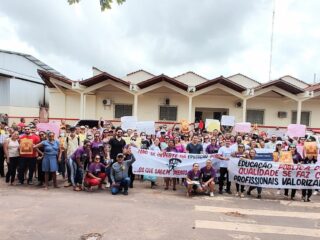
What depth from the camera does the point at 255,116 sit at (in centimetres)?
2416

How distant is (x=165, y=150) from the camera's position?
11.3 meters

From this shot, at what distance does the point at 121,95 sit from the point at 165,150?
42.2ft

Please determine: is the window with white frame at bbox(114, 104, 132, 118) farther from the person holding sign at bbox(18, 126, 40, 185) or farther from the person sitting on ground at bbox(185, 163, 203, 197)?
the person sitting on ground at bbox(185, 163, 203, 197)

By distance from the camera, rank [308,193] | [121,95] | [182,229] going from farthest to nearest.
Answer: [121,95] → [308,193] → [182,229]

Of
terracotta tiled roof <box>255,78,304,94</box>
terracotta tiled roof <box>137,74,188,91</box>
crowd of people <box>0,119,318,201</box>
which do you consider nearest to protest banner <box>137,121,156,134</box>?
crowd of people <box>0,119,318,201</box>

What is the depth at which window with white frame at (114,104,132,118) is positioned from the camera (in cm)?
2378

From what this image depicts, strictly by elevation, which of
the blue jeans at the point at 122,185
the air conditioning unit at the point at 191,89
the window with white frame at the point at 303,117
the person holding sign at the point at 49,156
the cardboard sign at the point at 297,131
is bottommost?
the blue jeans at the point at 122,185

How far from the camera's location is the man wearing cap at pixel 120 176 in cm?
975

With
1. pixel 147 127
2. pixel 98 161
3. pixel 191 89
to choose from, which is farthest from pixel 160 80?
pixel 98 161

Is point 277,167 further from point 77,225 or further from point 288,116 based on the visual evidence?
point 288,116

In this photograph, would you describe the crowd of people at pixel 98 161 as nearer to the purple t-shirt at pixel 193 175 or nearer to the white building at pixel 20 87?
the purple t-shirt at pixel 193 175

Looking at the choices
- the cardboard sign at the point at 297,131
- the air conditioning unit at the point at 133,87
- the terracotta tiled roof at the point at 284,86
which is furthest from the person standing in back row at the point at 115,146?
the terracotta tiled roof at the point at 284,86

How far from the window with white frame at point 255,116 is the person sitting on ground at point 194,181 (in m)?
14.8

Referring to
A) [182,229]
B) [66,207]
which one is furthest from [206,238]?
[66,207]
